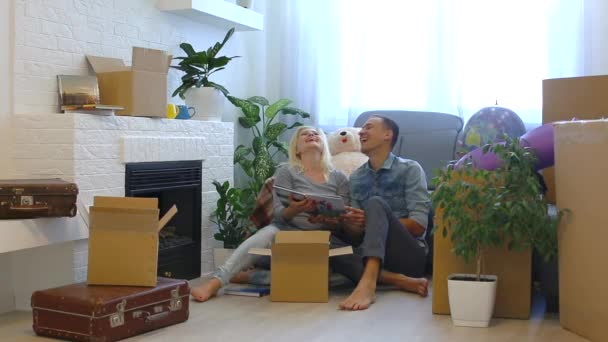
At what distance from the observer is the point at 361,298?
12.0 feet

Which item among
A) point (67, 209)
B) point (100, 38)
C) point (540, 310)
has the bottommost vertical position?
point (540, 310)

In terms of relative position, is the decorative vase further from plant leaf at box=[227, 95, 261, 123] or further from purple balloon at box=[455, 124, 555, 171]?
purple balloon at box=[455, 124, 555, 171]

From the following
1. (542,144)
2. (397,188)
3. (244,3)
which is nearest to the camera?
(542,144)

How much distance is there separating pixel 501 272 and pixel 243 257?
130 cm

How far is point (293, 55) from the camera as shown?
5.85m

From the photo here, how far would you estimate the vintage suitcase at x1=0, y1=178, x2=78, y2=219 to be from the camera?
322cm

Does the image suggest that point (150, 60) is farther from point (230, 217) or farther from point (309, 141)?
point (230, 217)

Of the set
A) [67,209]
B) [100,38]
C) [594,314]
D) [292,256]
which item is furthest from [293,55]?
[594,314]

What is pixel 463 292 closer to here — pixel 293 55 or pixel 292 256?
pixel 292 256

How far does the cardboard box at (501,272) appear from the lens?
3.42 metres

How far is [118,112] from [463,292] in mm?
1944

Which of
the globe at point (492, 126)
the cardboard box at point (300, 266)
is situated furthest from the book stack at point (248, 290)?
the globe at point (492, 126)

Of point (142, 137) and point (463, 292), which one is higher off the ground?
point (142, 137)

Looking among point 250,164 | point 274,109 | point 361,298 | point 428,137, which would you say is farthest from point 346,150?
point 361,298
